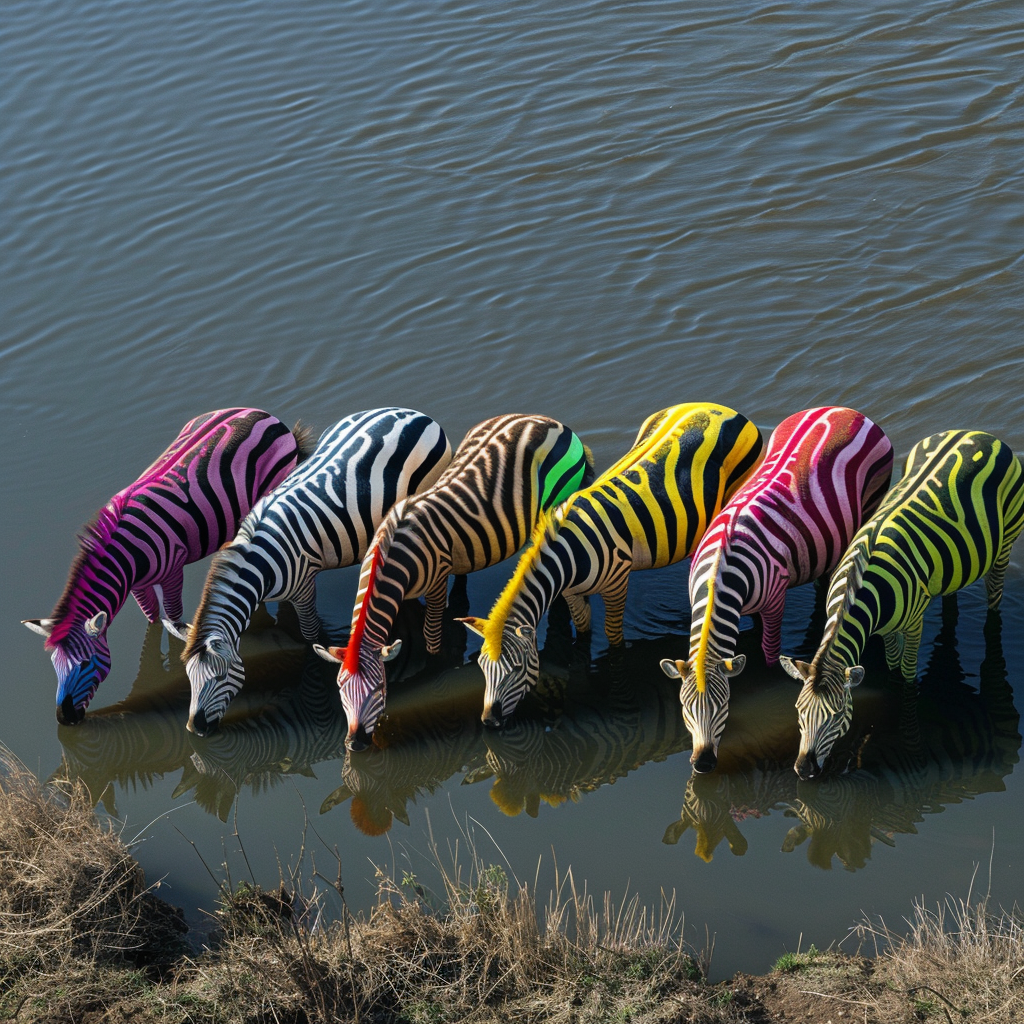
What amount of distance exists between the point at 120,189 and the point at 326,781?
36.5 ft

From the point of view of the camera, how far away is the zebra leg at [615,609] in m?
9.28

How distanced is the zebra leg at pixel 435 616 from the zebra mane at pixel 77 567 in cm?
252

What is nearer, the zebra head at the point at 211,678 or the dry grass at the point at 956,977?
the dry grass at the point at 956,977

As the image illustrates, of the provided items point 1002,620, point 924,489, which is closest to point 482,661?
point 924,489

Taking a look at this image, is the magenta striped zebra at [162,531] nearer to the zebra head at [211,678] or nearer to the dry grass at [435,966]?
the zebra head at [211,678]

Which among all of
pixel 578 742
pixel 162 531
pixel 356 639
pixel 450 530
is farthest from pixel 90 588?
pixel 578 742

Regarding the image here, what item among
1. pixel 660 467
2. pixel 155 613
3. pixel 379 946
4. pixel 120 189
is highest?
pixel 120 189

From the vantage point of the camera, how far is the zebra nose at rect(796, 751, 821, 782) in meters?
7.92

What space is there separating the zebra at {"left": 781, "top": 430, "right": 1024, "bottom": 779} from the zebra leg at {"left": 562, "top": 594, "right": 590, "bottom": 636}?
1.95 m

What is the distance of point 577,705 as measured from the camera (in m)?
9.23

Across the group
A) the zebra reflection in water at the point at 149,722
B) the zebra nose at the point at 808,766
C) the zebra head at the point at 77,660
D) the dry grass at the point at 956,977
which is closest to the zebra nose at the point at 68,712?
the zebra head at the point at 77,660

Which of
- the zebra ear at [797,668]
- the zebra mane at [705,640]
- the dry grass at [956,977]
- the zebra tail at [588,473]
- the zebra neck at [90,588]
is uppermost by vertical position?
the zebra tail at [588,473]

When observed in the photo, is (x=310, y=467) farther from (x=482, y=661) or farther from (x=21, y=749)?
(x=21, y=749)

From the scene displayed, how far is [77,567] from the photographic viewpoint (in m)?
9.08
